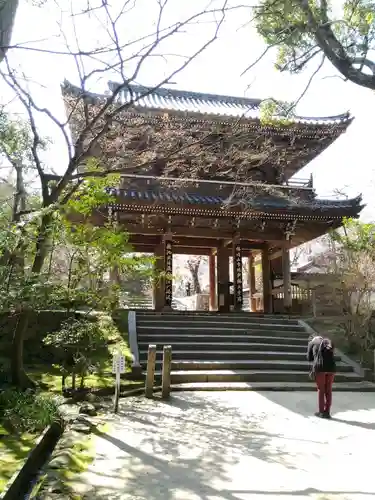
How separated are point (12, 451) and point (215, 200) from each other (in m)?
10.9

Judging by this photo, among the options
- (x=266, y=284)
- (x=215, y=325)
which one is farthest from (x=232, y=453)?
(x=266, y=284)

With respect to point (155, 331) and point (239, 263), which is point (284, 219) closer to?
point (239, 263)

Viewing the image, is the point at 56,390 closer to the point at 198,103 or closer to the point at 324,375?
the point at 324,375

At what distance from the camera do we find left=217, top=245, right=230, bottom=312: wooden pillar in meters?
16.4

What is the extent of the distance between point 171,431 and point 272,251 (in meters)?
12.8

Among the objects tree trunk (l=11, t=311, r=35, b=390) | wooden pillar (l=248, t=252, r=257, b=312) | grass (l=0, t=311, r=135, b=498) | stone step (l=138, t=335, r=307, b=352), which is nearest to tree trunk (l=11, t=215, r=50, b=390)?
tree trunk (l=11, t=311, r=35, b=390)

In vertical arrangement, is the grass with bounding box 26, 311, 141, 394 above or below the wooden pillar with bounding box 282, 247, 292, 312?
below

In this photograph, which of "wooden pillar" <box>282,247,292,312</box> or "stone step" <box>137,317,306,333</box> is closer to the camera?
"stone step" <box>137,317,306,333</box>

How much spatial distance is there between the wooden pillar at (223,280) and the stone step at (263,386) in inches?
288

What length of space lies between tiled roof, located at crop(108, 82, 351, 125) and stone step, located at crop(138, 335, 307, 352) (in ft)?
26.2

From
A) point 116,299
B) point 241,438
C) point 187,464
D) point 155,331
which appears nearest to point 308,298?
point 155,331

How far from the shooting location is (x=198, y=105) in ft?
61.5

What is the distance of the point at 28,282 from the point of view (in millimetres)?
5023

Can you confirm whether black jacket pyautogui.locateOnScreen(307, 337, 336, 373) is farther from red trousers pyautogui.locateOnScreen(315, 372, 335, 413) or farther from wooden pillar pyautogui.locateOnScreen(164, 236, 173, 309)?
wooden pillar pyautogui.locateOnScreen(164, 236, 173, 309)
